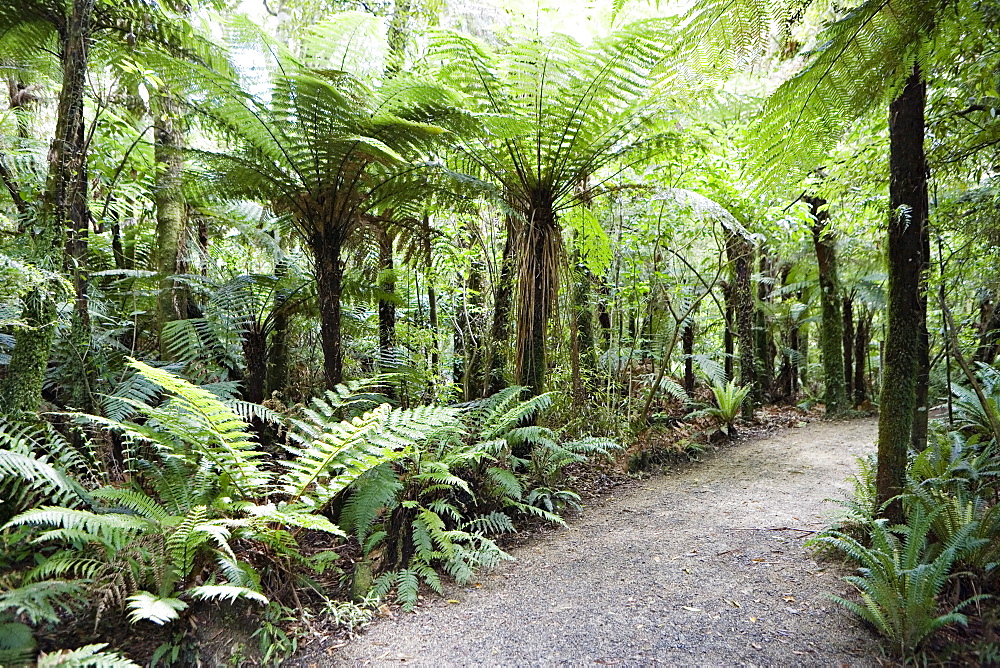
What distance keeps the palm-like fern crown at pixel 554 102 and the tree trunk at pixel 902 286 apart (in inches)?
51.9

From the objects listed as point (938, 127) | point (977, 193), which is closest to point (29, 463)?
point (938, 127)

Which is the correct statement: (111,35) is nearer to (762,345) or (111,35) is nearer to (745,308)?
(745,308)

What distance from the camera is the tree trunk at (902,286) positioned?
2578mm

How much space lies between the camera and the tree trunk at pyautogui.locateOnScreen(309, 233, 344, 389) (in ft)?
11.6

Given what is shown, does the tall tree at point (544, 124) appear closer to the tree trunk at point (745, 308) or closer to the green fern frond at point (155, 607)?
the green fern frond at point (155, 607)

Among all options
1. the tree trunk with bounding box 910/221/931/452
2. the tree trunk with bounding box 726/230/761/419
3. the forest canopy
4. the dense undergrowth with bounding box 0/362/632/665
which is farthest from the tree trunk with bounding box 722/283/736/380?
the dense undergrowth with bounding box 0/362/632/665

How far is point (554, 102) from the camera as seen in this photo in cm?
360

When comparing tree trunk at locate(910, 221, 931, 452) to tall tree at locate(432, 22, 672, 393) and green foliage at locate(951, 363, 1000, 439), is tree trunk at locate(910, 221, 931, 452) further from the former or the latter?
tall tree at locate(432, 22, 672, 393)

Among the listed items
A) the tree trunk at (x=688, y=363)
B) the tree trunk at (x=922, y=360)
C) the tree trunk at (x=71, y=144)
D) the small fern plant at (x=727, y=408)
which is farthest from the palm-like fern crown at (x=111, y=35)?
the tree trunk at (x=688, y=363)

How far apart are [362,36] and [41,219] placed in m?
2.30

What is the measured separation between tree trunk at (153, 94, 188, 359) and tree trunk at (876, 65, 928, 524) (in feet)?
15.9

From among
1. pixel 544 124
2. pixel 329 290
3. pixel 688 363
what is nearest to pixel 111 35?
pixel 329 290

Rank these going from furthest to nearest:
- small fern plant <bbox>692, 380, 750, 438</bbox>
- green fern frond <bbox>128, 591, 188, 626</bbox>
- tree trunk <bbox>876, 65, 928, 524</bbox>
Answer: small fern plant <bbox>692, 380, 750, 438</bbox> < tree trunk <bbox>876, 65, 928, 524</bbox> < green fern frond <bbox>128, 591, 188, 626</bbox>

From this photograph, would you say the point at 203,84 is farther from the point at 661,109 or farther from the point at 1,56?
the point at 661,109
